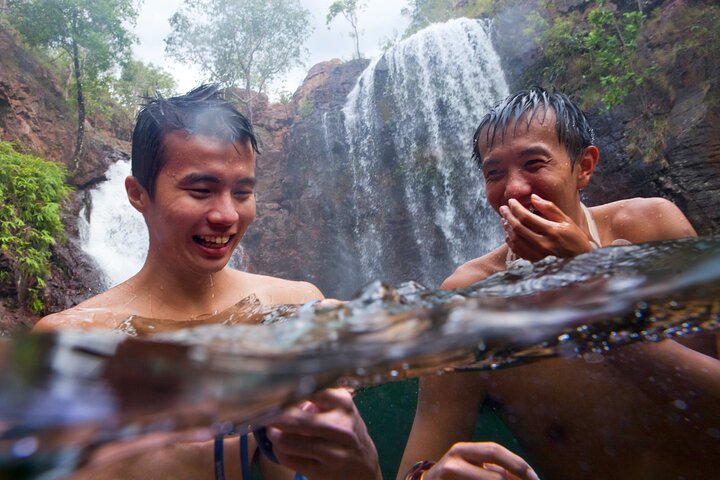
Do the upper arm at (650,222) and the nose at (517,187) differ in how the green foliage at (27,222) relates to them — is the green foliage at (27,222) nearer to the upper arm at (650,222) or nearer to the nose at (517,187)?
the nose at (517,187)

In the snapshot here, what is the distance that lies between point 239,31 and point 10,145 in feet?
38.6

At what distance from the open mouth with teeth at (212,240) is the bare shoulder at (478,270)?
98 cm

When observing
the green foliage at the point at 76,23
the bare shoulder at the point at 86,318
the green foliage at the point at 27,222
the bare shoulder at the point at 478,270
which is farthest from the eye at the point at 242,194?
the green foliage at the point at 76,23

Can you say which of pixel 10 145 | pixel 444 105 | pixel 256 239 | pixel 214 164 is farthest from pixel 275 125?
pixel 214 164

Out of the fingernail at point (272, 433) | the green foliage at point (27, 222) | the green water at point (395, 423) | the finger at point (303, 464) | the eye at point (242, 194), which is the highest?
the green foliage at point (27, 222)

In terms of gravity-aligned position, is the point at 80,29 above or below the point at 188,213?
above

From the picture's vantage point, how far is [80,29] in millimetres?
12898

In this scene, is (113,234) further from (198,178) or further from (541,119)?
(541,119)

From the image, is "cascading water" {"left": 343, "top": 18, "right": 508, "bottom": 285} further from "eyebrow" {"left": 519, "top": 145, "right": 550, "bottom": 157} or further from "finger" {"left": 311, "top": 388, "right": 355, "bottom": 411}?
"finger" {"left": 311, "top": 388, "right": 355, "bottom": 411}

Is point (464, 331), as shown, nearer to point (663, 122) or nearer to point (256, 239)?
point (663, 122)

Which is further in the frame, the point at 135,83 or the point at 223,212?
the point at 135,83

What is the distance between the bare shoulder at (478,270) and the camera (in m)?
2.18

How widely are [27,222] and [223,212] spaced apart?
9345 millimetres

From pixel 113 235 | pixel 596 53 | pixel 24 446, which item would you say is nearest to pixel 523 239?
pixel 24 446
